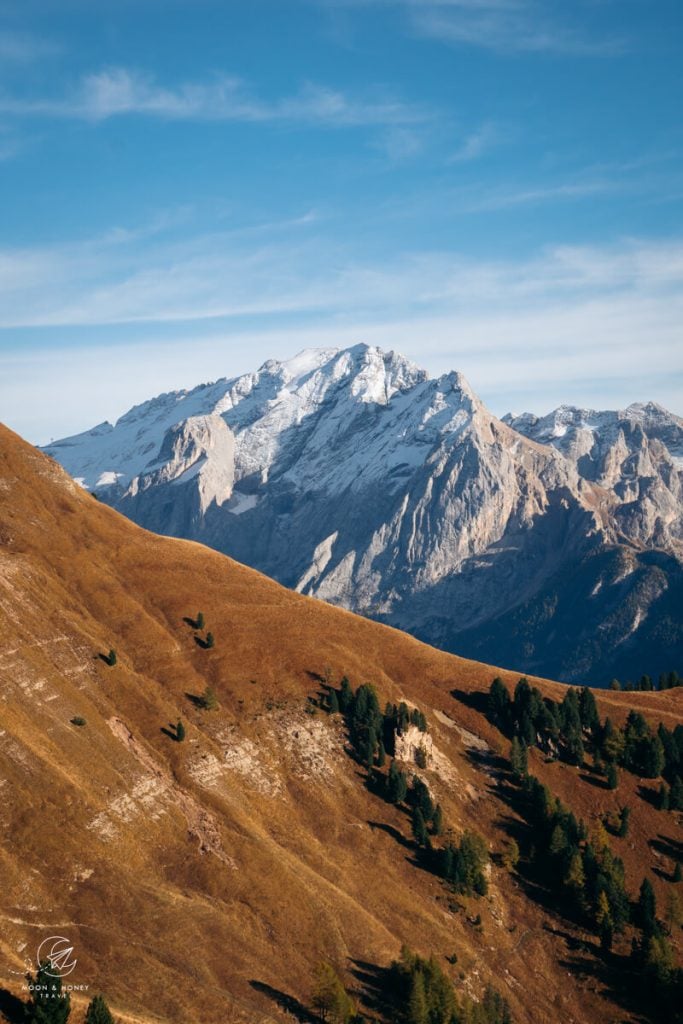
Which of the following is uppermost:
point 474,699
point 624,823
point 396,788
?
point 474,699

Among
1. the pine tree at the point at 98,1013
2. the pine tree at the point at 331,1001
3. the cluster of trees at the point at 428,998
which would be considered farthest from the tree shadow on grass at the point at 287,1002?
the pine tree at the point at 98,1013

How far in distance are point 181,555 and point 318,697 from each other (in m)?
44.7

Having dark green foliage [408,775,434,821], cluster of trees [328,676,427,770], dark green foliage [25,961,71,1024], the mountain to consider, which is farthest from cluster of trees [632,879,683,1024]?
dark green foliage [25,961,71,1024]

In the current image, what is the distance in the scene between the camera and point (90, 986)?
266ft

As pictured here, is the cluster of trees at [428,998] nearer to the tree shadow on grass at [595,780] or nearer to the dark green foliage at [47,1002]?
the dark green foliage at [47,1002]

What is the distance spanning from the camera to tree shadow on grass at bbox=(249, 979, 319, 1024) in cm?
9156

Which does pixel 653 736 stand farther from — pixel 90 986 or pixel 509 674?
pixel 90 986

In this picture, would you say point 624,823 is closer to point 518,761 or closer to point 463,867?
point 518,761

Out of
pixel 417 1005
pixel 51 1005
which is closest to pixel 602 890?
pixel 417 1005

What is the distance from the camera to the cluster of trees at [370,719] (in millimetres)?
136750

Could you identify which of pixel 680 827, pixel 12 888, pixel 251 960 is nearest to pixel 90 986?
pixel 12 888

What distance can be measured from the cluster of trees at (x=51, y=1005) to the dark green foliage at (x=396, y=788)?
2430 inches

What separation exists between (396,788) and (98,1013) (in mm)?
64455

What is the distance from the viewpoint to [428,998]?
9838 cm
